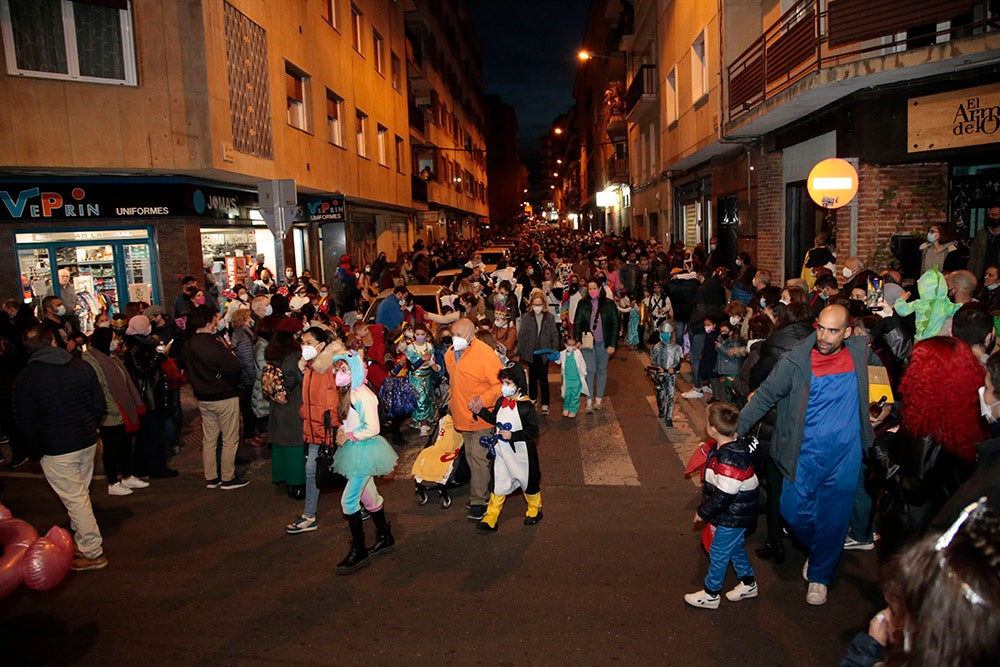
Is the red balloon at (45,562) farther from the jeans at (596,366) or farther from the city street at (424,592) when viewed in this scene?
the jeans at (596,366)

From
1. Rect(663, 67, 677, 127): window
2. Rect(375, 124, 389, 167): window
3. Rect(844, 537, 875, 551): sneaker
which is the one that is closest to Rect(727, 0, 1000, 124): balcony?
Rect(844, 537, 875, 551): sneaker

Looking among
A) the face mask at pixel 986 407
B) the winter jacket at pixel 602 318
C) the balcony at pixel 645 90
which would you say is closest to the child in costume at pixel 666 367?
the winter jacket at pixel 602 318

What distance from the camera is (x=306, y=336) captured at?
642 centimetres

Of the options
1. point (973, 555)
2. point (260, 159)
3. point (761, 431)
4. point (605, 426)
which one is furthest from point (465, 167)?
point (973, 555)

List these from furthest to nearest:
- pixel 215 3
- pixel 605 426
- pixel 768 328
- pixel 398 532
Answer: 1. pixel 215 3
2. pixel 605 426
3. pixel 768 328
4. pixel 398 532

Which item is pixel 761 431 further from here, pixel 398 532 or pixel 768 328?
pixel 398 532

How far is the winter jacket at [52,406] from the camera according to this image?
5617mm

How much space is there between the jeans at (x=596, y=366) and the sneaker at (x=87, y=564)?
6.34 meters

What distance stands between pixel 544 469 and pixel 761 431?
9.46 feet

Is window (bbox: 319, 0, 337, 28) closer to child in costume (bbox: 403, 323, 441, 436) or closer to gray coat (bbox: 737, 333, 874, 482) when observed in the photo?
child in costume (bbox: 403, 323, 441, 436)

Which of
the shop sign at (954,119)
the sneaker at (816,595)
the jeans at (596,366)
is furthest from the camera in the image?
the jeans at (596,366)

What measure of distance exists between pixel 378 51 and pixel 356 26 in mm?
3361

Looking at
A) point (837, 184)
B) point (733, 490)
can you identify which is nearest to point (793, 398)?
point (733, 490)

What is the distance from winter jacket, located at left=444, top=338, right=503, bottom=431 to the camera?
21.0 ft
